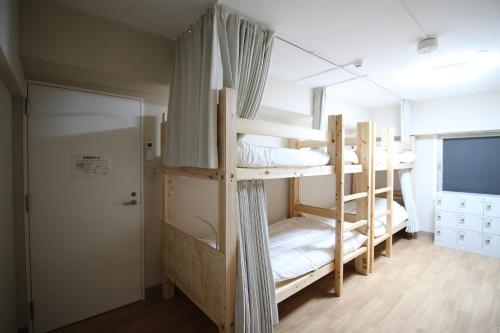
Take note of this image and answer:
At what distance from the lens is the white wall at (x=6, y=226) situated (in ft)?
4.89

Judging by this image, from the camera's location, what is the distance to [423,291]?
2.45 metres

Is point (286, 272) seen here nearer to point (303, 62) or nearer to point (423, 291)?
point (423, 291)

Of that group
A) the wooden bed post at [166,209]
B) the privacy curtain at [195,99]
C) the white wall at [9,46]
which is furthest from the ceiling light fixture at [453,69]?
the white wall at [9,46]

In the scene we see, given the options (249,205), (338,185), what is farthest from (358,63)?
(249,205)

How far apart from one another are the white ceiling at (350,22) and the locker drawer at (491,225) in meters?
2.55

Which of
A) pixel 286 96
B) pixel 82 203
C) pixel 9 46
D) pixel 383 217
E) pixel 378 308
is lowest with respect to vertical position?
pixel 378 308

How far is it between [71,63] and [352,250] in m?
3.11

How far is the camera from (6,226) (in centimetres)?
159

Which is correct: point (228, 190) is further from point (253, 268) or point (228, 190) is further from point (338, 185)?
point (338, 185)

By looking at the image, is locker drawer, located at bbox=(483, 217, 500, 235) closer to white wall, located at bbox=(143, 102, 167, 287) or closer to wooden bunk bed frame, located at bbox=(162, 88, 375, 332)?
wooden bunk bed frame, located at bbox=(162, 88, 375, 332)

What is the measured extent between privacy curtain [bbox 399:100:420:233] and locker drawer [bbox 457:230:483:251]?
54 cm

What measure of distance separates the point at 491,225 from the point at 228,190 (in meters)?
4.18

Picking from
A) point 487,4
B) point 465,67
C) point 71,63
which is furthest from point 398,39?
point 71,63

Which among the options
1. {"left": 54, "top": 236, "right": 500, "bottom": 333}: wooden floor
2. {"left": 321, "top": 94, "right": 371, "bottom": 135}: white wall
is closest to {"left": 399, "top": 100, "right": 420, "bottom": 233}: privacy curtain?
{"left": 321, "top": 94, "right": 371, "bottom": 135}: white wall
